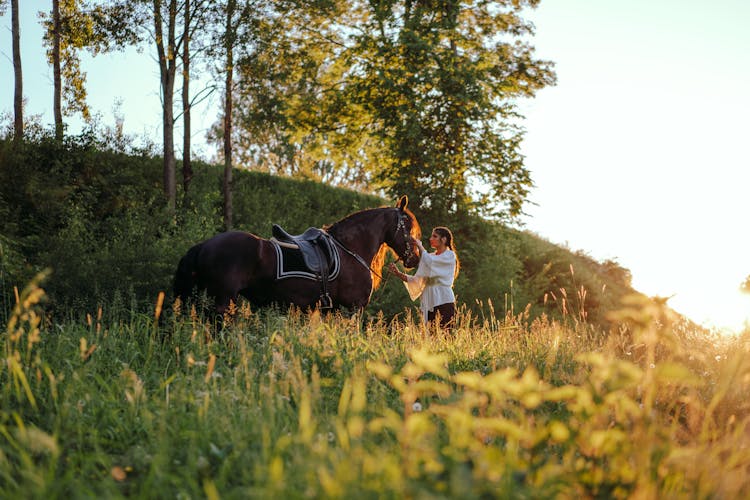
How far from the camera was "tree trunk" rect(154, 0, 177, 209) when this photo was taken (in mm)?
15344

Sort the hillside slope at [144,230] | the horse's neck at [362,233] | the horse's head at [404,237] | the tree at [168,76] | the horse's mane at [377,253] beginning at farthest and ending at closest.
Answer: the tree at [168,76] → the hillside slope at [144,230] → the horse's head at [404,237] → the horse's mane at [377,253] → the horse's neck at [362,233]

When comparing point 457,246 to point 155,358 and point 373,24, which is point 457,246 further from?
point 155,358

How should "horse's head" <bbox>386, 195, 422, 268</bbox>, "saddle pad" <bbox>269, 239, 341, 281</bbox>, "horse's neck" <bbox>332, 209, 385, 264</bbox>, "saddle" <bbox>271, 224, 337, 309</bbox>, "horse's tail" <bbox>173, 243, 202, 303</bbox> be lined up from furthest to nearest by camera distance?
"horse's head" <bbox>386, 195, 422, 268</bbox> → "horse's neck" <bbox>332, 209, 385, 264</bbox> → "saddle" <bbox>271, 224, 337, 309</bbox> → "saddle pad" <bbox>269, 239, 341, 281</bbox> → "horse's tail" <bbox>173, 243, 202, 303</bbox>

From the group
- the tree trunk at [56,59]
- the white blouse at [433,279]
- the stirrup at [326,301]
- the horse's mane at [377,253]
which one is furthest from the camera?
the tree trunk at [56,59]

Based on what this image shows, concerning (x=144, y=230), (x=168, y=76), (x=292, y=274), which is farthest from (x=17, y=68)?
(x=292, y=274)

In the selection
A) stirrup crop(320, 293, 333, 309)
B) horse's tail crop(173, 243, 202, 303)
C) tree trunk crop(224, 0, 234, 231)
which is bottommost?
stirrup crop(320, 293, 333, 309)

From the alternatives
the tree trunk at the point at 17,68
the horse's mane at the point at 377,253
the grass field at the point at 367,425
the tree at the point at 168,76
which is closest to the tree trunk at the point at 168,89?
the tree at the point at 168,76

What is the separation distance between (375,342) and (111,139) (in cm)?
1360

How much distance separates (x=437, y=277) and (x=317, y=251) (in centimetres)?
204

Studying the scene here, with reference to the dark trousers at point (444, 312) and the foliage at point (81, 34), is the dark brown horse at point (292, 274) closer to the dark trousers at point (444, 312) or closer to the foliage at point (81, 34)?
the dark trousers at point (444, 312)

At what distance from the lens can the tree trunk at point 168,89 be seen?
15344mm

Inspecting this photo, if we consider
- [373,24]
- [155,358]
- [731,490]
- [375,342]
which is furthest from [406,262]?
[373,24]

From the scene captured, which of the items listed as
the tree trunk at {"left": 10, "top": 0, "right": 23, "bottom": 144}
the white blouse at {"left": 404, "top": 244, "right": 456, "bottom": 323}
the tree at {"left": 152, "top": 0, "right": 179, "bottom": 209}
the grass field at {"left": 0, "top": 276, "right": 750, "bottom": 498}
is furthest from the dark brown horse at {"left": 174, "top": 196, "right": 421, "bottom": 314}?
the tree trunk at {"left": 10, "top": 0, "right": 23, "bottom": 144}

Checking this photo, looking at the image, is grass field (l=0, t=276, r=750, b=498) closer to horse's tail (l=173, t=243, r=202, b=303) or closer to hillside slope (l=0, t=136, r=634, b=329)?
horse's tail (l=173, t=243, r=202, b=303)
